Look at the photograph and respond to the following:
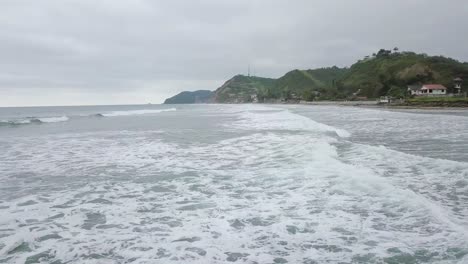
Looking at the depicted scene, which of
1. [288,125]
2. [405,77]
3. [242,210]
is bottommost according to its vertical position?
[242,210]

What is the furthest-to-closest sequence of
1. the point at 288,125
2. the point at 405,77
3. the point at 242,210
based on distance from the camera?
the point at 405,77 < the point at 288,125 < the point at 242,210

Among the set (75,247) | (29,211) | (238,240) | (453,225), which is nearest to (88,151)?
(29,211)

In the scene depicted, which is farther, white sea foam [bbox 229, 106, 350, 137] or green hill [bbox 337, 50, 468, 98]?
green hill [bbox 337, 50, 468, 98]

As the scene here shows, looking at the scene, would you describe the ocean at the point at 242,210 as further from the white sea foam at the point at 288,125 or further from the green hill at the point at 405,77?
the green hill at the point at 405,77

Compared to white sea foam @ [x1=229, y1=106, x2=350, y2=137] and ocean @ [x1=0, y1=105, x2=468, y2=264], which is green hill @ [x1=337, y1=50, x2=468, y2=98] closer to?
white sea foam @ [x1=229, y1=106, x2=350, y2=137]

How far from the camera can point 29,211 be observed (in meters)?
6.43

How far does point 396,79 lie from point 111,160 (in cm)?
11982

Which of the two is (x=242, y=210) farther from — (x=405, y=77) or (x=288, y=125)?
(x=405, y=77)

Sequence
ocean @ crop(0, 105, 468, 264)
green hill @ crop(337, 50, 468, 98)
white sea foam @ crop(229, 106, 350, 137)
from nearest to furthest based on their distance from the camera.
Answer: ocean @ crop(0, 105, 468, 264) → white sea foam @ crop(229, 106, 350, 137) → green hill @ crop(337, 50, 468, 98)

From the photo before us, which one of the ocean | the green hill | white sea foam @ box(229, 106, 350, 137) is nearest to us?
the ocean

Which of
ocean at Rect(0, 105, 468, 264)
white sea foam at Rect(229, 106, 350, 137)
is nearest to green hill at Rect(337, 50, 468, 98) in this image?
white sea foam at Rect(229, 106, 350, 137)

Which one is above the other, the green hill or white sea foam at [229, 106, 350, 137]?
the green hill

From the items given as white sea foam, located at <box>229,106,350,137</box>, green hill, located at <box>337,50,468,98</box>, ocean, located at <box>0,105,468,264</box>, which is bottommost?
ocean, located at <box>0,105,468,264</box>

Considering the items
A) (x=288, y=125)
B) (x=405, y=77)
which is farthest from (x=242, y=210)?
(x=405, y=77)
